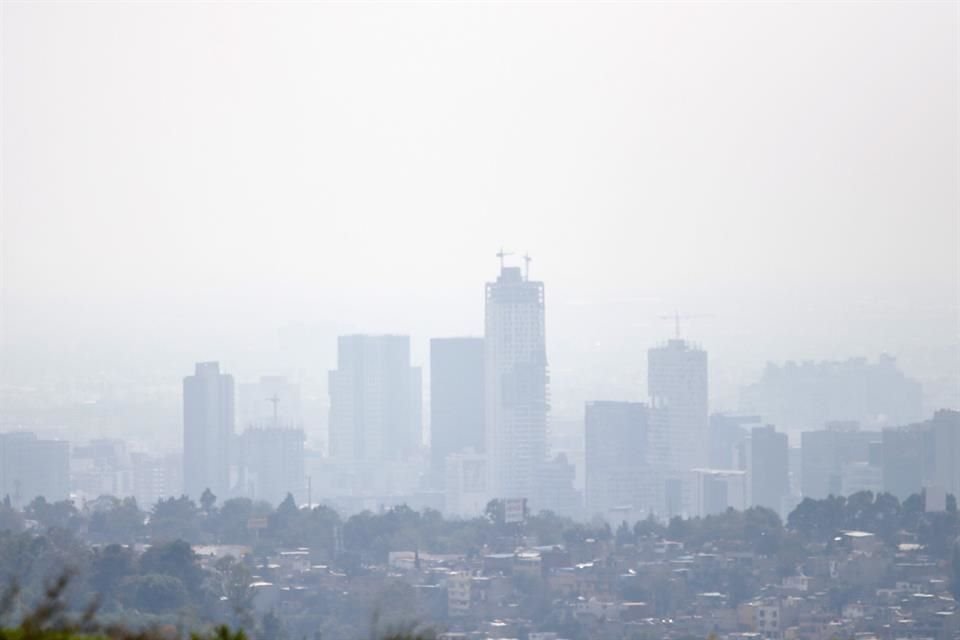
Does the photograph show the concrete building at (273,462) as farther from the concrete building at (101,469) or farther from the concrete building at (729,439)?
the concrete building at (729,439)

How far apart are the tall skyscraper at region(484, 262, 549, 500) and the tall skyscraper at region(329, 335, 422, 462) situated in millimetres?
2850

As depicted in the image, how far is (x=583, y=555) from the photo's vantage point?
3647 centimetres

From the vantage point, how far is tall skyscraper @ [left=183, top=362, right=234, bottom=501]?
5778cm

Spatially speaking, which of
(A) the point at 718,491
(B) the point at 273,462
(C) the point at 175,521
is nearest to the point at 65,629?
(C) the point at 175,521

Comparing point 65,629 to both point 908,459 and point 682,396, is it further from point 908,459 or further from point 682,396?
point 682,396

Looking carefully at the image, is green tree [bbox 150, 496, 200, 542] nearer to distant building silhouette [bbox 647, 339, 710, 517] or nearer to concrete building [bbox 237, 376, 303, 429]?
distant building silhouette [bbox 647, 339, 710, 517]

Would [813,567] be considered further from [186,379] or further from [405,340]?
[405,340]

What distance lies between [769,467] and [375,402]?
16521mm

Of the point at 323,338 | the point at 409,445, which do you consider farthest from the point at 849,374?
the point at 323,338

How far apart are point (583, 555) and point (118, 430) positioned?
92.4 feet

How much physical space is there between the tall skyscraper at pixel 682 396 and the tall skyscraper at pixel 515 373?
354 cm

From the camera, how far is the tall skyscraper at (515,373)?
204 ft

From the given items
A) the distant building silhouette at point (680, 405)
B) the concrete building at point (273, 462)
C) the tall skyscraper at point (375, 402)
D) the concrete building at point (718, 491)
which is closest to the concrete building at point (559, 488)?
the distant building silhouette at point (680, 405)

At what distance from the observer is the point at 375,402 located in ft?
218
